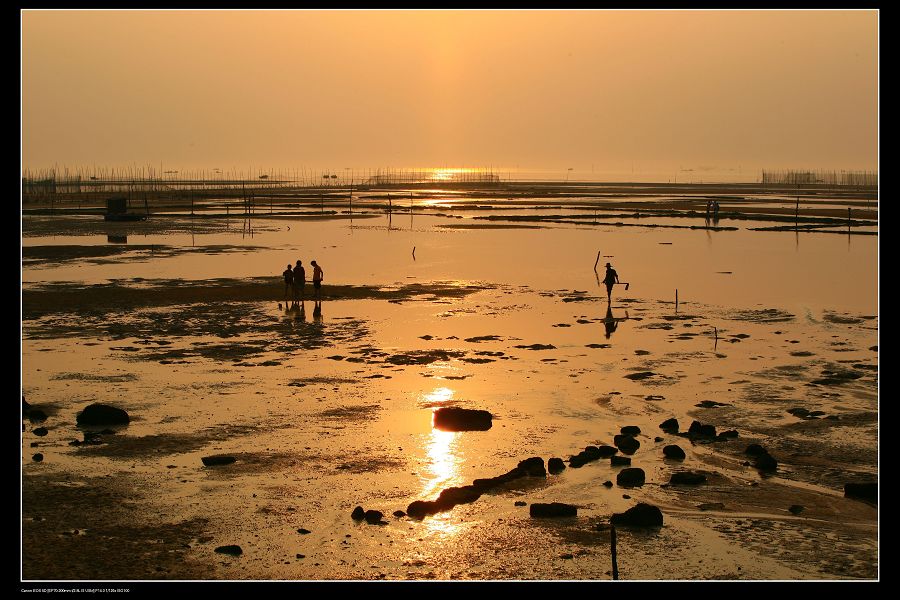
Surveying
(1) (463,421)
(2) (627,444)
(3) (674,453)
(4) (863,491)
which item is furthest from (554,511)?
(4) (863,491)

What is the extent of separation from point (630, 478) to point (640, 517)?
178cm

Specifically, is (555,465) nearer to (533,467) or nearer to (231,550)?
(533,467)

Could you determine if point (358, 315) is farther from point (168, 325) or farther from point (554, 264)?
point (554, 264)

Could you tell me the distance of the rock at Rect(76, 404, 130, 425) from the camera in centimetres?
2031

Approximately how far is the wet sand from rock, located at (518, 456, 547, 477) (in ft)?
0.53

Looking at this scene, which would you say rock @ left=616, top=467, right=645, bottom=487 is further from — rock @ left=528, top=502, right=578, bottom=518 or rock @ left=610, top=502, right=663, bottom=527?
rock @ left=528, top=502, right=578, bottom=518

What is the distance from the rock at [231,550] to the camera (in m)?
14.2

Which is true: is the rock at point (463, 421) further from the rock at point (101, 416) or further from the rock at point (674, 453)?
the rock at point (101, 416)

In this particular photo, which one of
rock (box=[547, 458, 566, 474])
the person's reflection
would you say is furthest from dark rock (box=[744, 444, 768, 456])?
the person's reflection

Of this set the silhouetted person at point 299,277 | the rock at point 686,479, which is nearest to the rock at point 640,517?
the rock at point 686,479

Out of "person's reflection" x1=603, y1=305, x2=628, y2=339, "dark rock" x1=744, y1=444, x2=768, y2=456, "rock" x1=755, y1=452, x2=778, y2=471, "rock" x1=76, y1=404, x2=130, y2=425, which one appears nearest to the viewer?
"rock" x1=755, y1=452, x2=778, y2=471

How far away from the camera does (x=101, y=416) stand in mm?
20375

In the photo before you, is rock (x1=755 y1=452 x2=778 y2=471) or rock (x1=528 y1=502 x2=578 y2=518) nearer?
rock (x1=528 y1=502 x2=578 y2=518)

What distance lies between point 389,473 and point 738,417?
835 centimetres
